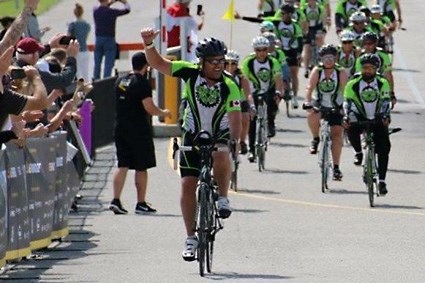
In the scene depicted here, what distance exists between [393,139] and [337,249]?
38.9 ft

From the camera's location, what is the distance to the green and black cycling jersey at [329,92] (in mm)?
23719

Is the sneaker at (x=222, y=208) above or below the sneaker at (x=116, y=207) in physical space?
above

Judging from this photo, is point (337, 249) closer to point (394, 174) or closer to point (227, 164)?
point (227, 164)

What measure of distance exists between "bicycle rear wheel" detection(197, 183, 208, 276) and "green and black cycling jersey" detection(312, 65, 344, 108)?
8.40m

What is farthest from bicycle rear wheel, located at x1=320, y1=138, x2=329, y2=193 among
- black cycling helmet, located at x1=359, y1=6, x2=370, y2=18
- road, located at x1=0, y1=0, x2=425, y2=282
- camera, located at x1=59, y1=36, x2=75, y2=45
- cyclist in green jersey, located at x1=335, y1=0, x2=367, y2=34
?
cyclist in green jersey, located at x1=335, y1=0, x2=367, y2=34

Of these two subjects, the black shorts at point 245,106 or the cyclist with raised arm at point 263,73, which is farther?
the cyclist with raised arm at point 263,73

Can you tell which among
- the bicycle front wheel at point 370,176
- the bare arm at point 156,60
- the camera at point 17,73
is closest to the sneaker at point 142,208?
the bicycle front wheel at point 370,176

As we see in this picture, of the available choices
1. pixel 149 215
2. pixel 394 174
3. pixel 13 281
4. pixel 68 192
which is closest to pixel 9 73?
pixel 13 281

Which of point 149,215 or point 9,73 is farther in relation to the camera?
point 149,215

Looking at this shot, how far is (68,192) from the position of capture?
18156 millimetres

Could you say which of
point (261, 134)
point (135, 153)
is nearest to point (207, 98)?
point (135, 153)

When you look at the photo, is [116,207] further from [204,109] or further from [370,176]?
[204,109]

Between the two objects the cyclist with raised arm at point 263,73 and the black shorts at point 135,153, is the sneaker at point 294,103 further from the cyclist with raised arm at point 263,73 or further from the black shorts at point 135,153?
the black shorts at point 135,153

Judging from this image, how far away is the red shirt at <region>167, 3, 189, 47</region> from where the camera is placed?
31.7 metres
